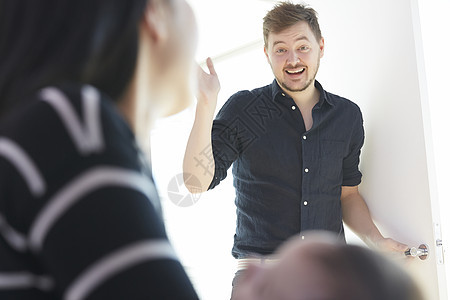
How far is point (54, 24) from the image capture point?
1.61 feet

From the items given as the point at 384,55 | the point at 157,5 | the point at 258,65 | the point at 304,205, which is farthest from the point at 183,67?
→ the point at 258,65

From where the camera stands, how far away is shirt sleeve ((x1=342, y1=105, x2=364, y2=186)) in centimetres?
238

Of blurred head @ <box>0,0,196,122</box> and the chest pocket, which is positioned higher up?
blurred head @ <box>0,0,196,122</box>

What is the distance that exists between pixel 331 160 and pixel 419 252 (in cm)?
47

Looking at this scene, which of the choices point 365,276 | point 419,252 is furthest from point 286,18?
point 365,276

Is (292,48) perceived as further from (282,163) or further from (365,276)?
(365,276)

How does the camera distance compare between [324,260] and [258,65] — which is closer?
[324,260]

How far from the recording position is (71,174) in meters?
0.41

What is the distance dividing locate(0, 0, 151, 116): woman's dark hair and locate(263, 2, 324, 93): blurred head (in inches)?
75.5

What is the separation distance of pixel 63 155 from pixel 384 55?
6.88 ft

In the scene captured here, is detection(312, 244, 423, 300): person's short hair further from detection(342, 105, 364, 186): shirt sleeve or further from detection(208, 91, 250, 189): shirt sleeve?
detection(342, 105, 364, 186): shirt sleeve

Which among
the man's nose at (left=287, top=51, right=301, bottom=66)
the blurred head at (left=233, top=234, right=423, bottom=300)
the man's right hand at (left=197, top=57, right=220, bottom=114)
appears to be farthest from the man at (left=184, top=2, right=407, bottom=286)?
the blurred head at (left=233, top=234, right=423, bottom=300)

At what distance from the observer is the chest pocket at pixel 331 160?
7.52 ft

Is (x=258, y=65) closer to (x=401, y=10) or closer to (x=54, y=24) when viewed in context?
(x=401, y=10)
